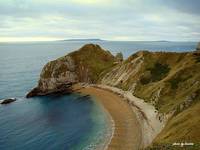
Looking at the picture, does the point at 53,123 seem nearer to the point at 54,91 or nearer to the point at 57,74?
the point at 54,91

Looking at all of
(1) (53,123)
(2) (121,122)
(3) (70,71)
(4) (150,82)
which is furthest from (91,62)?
(2) (121,122)

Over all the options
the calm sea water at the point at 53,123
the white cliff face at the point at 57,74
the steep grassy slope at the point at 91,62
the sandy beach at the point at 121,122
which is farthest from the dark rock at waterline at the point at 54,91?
the sandy beach at the point at 121,122

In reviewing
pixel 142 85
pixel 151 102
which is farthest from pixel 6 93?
pixel 151 102

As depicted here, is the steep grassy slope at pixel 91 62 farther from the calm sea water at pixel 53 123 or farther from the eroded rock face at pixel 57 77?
the calm sea water at pixel 53 123

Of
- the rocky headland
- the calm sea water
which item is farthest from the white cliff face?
the calm sea water

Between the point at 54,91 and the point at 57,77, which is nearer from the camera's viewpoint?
the point at 54,91

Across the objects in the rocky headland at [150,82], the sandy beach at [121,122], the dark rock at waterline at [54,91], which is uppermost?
the rocky headland at [150,82]

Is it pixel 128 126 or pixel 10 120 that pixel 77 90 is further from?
pixel 128 126
